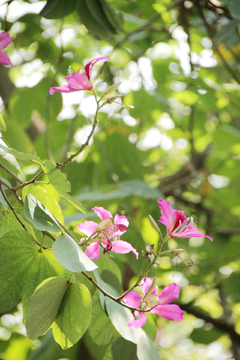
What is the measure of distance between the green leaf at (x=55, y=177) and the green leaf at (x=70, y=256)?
83 millimetres

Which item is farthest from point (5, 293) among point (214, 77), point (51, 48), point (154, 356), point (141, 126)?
point (214, 77)

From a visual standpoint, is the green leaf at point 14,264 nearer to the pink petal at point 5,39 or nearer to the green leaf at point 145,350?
the green leaf at point 145,350

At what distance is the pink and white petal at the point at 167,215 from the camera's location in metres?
0.43

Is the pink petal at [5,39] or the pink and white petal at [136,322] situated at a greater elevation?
the pink petal at [5,39]

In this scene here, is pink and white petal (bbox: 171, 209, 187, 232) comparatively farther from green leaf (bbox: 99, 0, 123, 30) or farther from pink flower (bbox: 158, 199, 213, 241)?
green leaf (bbox: 99, 0, 123, 30)

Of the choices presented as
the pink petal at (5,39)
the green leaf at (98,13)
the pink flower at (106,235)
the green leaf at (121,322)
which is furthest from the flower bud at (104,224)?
the green leaf at (98,13)

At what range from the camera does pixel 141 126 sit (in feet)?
4.97

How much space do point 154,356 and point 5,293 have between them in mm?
200

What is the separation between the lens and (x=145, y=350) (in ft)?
1.42

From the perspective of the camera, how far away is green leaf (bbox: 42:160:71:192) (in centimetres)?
41

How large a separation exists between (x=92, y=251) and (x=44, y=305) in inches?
3.5

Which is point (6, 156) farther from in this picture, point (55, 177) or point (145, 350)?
point (145, 350)

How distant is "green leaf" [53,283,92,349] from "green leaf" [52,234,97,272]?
0.21 feet

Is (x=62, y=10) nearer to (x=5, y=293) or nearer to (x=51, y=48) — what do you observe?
(x=51, y=48)
